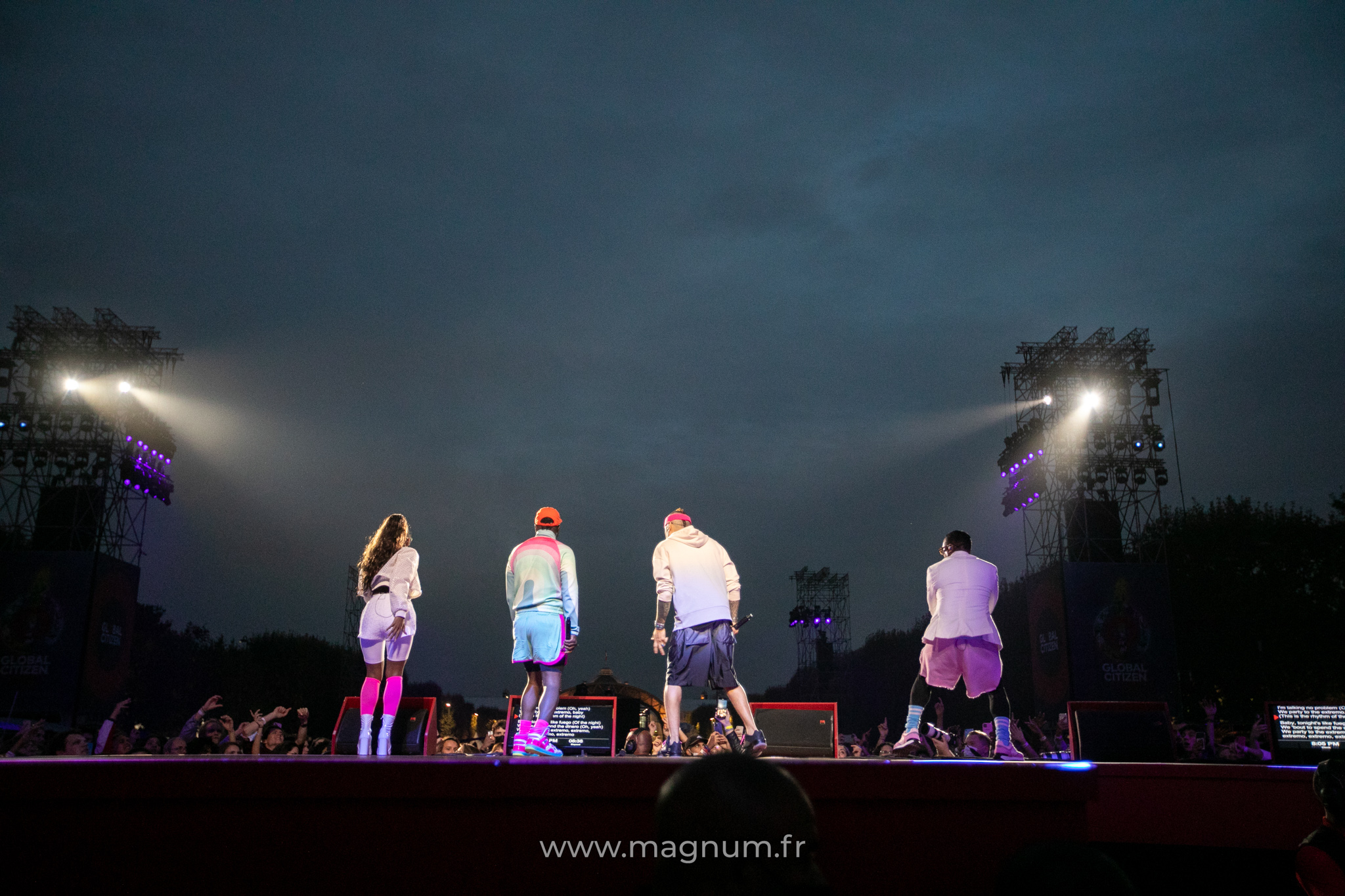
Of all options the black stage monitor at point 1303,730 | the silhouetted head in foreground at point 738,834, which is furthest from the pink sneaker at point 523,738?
the black stage monitor at point 1303,730

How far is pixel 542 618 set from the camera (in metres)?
7.72

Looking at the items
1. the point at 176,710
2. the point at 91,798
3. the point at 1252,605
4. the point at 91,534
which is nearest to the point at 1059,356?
the point at 1252,605

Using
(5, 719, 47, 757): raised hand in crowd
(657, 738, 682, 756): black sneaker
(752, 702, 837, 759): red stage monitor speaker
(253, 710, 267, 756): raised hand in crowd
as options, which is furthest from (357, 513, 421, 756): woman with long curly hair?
(5, 719, 47, 757): raised hand in crowd

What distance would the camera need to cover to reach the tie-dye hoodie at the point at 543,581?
7.79m

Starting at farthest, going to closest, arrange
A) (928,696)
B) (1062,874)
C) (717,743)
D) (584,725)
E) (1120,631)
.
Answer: (1120,631)
(584,725)
(717,743)
(928,696)
(1062,874)

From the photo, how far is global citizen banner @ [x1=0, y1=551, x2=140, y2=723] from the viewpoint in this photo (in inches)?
1046

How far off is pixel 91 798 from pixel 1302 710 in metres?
15.8

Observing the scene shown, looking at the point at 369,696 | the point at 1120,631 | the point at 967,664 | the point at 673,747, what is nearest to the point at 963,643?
the point at 967,664

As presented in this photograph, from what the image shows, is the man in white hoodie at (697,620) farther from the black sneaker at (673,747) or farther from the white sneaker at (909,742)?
the white sneaker at (909,742)

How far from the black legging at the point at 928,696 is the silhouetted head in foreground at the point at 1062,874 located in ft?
21.6

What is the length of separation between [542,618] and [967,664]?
4249 millimetres

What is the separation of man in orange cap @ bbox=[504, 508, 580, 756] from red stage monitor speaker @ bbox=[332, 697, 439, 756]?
1.59m

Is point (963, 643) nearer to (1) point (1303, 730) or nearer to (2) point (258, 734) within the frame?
(2) point (258, 734)

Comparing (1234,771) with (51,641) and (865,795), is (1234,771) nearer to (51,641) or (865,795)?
(865,795)
